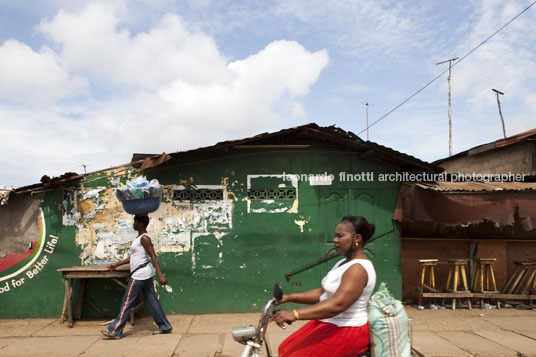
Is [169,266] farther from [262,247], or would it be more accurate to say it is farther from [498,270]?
[498,270]

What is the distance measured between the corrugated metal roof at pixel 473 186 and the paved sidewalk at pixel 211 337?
7.30 feet

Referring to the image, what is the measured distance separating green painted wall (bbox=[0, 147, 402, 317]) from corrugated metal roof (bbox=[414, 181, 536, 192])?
680 millimetres

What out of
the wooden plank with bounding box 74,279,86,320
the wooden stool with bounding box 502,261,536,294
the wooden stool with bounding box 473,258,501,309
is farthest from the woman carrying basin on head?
the wooden stool with bounding box 502,261,536,294

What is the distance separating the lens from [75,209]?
6699mm

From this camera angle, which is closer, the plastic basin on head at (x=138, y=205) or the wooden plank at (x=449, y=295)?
the plastic basin on head at (x=138, y=205)

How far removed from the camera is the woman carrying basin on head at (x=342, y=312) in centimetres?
233

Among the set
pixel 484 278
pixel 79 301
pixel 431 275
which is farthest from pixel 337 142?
pixel 79 301

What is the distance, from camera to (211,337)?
5.55m

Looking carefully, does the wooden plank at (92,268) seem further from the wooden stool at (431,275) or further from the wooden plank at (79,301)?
the wooden stool at (431,275)

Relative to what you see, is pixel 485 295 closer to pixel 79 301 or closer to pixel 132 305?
pixel 132 305

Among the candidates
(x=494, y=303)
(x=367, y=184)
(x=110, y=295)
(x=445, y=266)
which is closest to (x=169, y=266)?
(x=110, y=295)

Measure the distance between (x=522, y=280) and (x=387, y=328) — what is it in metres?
6.80

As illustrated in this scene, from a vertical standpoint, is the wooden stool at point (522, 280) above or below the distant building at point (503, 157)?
below

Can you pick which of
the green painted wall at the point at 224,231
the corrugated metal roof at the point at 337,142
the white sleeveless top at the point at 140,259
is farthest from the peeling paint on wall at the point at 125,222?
the white sleeveless top at the point at 140,259
